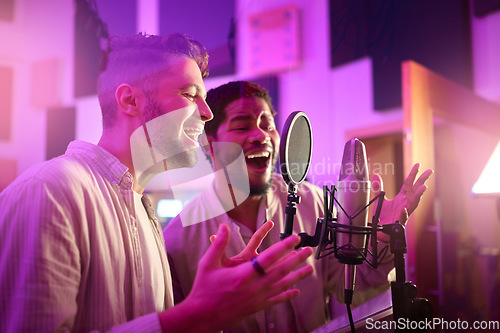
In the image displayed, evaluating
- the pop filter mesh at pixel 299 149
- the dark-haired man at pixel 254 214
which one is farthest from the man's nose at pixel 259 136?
the pop filter mesh at pixel 299 149

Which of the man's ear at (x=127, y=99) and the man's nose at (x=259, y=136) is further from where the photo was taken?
the man's nose at (x=259, y=136)

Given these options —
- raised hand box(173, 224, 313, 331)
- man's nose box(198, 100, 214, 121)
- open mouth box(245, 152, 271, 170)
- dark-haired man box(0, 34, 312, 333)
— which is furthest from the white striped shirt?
open mouth box(245, 152, 271, 170)

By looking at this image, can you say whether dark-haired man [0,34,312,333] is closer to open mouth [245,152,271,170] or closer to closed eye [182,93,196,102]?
closed eye [182,93,196,102]

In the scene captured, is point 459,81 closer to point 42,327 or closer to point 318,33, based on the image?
point 318,33

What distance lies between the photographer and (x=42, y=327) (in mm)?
559

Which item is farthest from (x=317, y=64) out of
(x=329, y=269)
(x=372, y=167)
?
(x=329, y=269)

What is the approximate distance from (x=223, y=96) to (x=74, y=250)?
54 centimetres

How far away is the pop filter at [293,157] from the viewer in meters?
Result: 0.73

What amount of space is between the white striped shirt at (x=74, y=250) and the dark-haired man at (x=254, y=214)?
0.16 m

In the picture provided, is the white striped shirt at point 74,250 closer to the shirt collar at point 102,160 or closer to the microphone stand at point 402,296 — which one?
the shirt collar at point 102,160

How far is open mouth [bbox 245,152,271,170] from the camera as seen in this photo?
3.14 ft

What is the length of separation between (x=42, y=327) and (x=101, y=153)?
0.36m

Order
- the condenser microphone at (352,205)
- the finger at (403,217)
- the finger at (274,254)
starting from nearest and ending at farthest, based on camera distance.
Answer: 1. the finger at (274,254)
2. the condenser microphone at (352,205)
3. the finger at (403,217)

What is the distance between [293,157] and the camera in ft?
2.47
